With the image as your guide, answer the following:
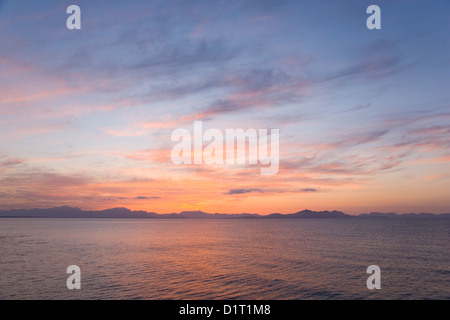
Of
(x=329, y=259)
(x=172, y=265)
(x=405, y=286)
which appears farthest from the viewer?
(x=329, y=259)

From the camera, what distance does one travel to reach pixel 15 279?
39.0m

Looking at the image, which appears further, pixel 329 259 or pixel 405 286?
pixel 329 259

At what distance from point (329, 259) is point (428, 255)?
2312 centimetres
